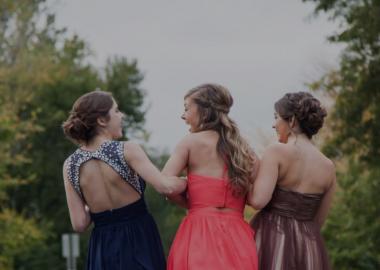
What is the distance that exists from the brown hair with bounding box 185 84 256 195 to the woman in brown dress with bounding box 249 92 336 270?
13cm

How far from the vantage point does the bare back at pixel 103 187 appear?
8.35m

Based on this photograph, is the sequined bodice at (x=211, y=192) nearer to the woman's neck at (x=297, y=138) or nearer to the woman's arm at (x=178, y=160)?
the woman's arm at (x=178, y=160)

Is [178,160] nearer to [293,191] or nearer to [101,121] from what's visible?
[101,121]

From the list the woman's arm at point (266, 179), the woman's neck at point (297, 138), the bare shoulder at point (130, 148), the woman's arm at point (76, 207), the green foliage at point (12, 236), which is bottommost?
the green foliage at point (12, 236)

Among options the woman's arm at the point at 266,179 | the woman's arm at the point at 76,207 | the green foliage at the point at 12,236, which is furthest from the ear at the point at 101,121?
the green foliage at the point at 12,236

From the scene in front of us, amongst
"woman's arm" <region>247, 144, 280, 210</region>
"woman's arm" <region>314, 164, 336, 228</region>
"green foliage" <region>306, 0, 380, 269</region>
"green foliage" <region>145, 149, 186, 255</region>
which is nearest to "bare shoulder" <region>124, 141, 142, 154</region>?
"woman's arm" <region>247, 144, 280, 210</region>

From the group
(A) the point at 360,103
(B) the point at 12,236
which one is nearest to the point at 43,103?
(B) the point at 12,236

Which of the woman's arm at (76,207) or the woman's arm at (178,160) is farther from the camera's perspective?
the woman's arm at (76,207)

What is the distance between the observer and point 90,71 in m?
49.1

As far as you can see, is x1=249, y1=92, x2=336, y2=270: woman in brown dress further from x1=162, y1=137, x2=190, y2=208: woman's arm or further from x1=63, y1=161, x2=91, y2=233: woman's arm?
x1=63, y1=161, x2=91, y2=233: woman's arm

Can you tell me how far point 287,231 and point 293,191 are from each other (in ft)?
1.04

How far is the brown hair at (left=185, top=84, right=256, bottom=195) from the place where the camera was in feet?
27.4

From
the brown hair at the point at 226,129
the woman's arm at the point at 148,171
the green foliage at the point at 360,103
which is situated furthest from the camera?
the green foliage at the point at 360,103

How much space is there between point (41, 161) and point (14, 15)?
6448mm
